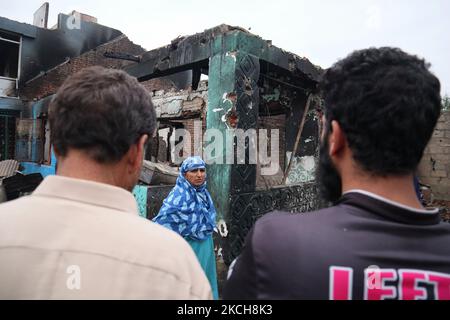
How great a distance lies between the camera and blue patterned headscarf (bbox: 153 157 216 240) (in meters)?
2.94

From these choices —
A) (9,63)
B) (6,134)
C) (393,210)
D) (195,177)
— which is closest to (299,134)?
(195,177)

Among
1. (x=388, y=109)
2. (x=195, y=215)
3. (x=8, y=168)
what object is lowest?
(x=195, y=215)

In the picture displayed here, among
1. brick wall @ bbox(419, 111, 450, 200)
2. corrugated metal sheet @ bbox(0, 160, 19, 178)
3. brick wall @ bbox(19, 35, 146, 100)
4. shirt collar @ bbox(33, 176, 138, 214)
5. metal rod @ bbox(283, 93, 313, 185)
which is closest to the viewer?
shirt collar @ bbox(33, 176, 138, 214)

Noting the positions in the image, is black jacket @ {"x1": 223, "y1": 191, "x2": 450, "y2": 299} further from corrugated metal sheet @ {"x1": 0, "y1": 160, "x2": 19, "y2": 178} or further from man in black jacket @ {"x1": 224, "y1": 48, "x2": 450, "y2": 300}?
corrugated metal sheet @ {"x1": 0, "y1": 160, "x2": 19, "y2": 178}

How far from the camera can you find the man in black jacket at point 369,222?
2.20ft

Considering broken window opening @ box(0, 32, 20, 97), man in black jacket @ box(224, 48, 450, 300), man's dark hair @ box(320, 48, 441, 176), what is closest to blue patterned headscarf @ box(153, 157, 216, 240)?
man in black jacket @ box(224, 48, 450, 300)

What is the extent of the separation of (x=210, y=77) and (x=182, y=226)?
66.5 inches

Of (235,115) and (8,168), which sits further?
(8,168)

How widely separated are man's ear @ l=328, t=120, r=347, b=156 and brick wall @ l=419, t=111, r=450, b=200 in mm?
7773

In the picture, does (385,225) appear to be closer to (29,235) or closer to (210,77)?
(29,235)

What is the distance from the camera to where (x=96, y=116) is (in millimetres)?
792

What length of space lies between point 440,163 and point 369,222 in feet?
26.8

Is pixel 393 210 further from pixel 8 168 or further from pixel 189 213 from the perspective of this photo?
pixel 8 168

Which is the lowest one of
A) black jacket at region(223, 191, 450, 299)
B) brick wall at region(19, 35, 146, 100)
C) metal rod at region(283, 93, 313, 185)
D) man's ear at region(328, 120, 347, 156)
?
black jacket at region(223, 191, 450, 299)
